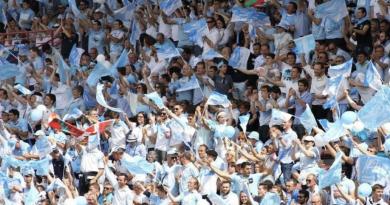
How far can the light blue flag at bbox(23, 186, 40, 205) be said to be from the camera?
66.7 feet

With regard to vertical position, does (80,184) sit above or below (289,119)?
below

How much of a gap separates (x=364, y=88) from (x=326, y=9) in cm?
199

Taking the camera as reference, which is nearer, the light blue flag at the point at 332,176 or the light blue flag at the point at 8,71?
the light blue flag at the point at 332,176

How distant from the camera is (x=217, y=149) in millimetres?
19750

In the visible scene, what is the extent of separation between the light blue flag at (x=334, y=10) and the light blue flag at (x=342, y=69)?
4.67 ft

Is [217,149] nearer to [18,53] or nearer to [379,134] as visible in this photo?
[379,134]

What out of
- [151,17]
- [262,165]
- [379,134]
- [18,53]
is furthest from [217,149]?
[18,53]

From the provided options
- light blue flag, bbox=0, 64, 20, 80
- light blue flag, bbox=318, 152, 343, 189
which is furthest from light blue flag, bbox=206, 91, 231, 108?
light blue flag, bbox=0, 64, 20, 80

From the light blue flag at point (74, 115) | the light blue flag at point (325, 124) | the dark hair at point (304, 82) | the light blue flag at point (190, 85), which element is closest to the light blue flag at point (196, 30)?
the light blue flag at point (190, 85)

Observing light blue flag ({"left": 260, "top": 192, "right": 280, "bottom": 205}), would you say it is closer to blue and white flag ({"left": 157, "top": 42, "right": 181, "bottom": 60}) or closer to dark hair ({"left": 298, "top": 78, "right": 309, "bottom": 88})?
dark hair ({"left": 298, "top": 78, "right": 309, "bottom": 88})

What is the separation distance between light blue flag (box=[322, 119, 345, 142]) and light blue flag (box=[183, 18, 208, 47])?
4.65 metres

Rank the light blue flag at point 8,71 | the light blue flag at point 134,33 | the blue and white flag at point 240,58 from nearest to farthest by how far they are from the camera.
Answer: the blue and white flag at point 240,58
the light blue flag at point 134,33
the light blue flag at point 8,71

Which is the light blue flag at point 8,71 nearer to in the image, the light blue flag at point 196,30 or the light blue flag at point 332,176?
the light blue flag at point 196,30

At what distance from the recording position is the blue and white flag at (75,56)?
78.8 ft
